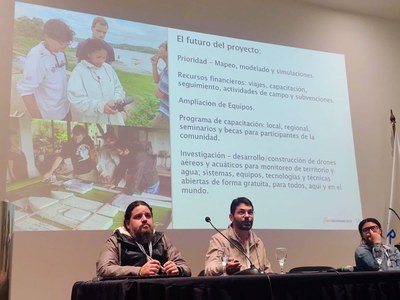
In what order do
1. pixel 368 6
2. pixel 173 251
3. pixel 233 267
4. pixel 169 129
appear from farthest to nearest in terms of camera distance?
pixel 368 6
pixel 169 129
pixel 173 251
pixel 233 267

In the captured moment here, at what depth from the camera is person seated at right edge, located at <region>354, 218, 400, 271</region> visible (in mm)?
2507

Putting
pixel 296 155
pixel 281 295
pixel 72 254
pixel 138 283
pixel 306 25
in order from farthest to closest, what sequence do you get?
pixel 306 25
pixel 296 155
pixel 72 254
pixel 281 295
pixel 138 283

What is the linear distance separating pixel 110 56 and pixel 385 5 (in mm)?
2838

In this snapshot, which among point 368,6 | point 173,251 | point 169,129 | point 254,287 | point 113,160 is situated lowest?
point 254,287

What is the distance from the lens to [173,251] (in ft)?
8.68

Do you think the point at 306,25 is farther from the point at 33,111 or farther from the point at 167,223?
the point at 33,111

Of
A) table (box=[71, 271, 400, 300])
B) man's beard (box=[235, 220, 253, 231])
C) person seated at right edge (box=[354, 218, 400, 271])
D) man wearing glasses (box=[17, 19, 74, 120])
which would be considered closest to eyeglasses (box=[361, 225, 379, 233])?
person seated at right edge (box=[354, 218, 400, 271])

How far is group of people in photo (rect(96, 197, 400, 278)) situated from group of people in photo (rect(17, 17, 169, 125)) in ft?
2.92

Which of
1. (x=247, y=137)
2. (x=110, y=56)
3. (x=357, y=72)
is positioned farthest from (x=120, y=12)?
(x=357, y=72)

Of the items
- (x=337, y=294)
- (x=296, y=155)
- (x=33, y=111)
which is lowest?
(x=337, y=294)

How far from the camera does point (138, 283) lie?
1.72 m

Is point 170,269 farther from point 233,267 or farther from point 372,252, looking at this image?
point 372,252

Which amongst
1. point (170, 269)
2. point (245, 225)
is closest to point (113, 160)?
point (245, 225)

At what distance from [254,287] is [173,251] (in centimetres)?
85
